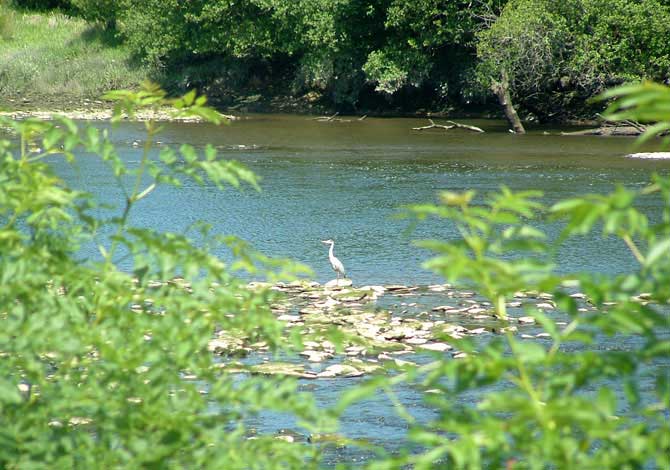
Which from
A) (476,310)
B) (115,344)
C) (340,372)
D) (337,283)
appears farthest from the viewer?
(337,283)

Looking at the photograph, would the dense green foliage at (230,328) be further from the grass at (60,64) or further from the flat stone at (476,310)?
the grass at (60,64)

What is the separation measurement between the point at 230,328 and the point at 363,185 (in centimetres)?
1649

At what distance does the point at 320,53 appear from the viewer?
117 ft

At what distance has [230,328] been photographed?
3137 mm

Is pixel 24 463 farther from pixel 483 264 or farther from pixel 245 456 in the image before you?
pixel 483 264

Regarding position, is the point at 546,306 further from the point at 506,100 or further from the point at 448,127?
the point at 448,127

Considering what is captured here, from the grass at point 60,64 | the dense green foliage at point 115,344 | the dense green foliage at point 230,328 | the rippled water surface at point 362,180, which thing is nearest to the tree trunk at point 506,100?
the rippled water surface at point 362,180

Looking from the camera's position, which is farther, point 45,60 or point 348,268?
point 45,60

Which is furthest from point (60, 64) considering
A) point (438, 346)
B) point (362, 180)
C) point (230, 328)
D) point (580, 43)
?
point (230, 328)

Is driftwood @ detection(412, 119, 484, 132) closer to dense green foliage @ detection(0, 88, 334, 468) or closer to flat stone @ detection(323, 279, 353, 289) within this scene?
flat stone @ detection(323, 279, 353, 289)

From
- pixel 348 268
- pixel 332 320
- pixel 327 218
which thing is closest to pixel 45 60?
pixel 327 218

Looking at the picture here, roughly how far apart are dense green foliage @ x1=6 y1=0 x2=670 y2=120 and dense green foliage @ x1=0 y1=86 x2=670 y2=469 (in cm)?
2183

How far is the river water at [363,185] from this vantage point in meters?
12.3

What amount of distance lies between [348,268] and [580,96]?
21108 mm
